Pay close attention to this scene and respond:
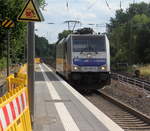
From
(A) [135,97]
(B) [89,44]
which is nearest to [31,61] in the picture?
(A) [135,97]

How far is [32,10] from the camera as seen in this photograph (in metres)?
10.2

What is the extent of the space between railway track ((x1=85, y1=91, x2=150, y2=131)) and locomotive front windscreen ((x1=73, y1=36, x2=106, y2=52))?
3.18m

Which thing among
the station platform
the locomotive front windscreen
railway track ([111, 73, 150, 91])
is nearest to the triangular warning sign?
the station platform

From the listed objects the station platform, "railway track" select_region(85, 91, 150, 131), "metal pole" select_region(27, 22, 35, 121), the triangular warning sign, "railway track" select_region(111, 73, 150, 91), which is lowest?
"railway track" select_region(85, 91, 150, 131)

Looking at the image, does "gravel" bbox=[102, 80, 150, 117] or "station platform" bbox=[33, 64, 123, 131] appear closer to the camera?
"station platform" bbox=[33, 64, 123, 131]

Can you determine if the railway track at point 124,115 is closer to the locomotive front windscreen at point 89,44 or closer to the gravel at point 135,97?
the gravel at point 135,97

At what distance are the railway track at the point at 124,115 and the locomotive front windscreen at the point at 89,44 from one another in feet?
10.4

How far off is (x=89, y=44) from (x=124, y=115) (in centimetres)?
930

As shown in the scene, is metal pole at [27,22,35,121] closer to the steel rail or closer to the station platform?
the station platform

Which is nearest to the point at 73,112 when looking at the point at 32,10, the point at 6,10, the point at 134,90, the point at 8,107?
the point at 32,10

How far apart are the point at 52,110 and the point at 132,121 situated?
3.11 meters

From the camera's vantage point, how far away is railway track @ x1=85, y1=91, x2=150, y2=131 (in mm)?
14434

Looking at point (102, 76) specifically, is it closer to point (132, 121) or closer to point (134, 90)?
point (134, 90)

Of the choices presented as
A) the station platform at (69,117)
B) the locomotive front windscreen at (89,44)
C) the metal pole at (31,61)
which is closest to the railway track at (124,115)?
the station platform at (69,117)
